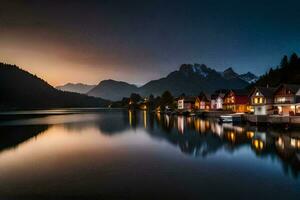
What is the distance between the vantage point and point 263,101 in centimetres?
6150

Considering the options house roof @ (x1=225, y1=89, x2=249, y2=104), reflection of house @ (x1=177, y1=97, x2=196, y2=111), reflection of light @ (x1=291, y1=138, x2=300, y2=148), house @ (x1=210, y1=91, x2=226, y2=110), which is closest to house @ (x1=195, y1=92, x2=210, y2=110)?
house @ (x1=210, y1=91, x2=226, y2=110)

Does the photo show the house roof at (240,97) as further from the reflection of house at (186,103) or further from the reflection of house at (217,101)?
the reflection of house at (186,103)

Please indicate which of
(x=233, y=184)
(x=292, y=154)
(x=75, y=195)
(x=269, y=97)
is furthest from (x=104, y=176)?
(x=269, y=97)

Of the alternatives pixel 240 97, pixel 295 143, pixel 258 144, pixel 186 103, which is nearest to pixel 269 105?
pixel 240 97

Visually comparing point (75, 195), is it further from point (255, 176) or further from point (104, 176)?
point (255, 176)

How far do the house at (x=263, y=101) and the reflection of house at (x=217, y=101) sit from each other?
34.2 meters

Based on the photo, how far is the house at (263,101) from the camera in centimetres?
5894

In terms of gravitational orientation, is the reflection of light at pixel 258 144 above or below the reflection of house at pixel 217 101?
below

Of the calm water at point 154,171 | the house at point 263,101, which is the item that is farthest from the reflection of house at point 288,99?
the calm water at point 154,171

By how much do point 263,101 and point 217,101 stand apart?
43880 mm

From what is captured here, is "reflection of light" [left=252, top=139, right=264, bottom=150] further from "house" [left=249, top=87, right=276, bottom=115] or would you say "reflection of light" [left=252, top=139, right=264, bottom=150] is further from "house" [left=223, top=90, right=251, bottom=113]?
"house" [left=223, top=90, right=251, bottom=113]

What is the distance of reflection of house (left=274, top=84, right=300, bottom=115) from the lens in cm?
5256

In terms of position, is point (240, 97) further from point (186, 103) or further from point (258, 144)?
point (258, 144)

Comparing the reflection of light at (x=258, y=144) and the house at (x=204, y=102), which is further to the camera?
the house at (x=204, y=102)
